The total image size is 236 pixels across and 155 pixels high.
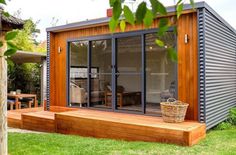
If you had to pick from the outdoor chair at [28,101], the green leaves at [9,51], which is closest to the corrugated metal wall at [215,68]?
the green leaves at [9,51]

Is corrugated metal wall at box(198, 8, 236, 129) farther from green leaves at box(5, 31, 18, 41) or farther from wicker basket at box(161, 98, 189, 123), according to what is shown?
green leaves at box(5, 31, 18, 41)

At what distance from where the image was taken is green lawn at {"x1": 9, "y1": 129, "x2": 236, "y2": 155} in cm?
474

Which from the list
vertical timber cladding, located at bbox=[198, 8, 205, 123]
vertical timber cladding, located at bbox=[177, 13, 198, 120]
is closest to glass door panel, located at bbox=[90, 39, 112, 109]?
vertical timber cladding, located at bbox=[177, 13, 198, 120]

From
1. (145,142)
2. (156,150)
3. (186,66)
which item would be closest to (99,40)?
(186,66)

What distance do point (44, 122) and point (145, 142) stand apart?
11.2 ft

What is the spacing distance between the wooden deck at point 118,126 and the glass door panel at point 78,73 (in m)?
0.44

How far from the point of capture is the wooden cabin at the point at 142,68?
6.19m

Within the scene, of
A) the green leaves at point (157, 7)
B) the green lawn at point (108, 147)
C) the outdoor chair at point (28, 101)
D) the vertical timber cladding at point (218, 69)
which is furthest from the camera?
the outdoor chair at point (28, 101)

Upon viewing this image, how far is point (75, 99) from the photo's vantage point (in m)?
8.49

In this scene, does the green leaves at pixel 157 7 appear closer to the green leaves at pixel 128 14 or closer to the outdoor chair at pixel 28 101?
the green leaves at pixel 128 14

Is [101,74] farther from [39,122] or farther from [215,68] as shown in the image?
[215,68]

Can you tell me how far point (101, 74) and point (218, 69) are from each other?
3265mm

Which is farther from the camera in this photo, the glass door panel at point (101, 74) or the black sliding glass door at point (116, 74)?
the glass door panel at point (101, 74)

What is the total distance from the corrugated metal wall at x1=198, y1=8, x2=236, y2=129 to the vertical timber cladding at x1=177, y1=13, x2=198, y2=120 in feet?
0.55
